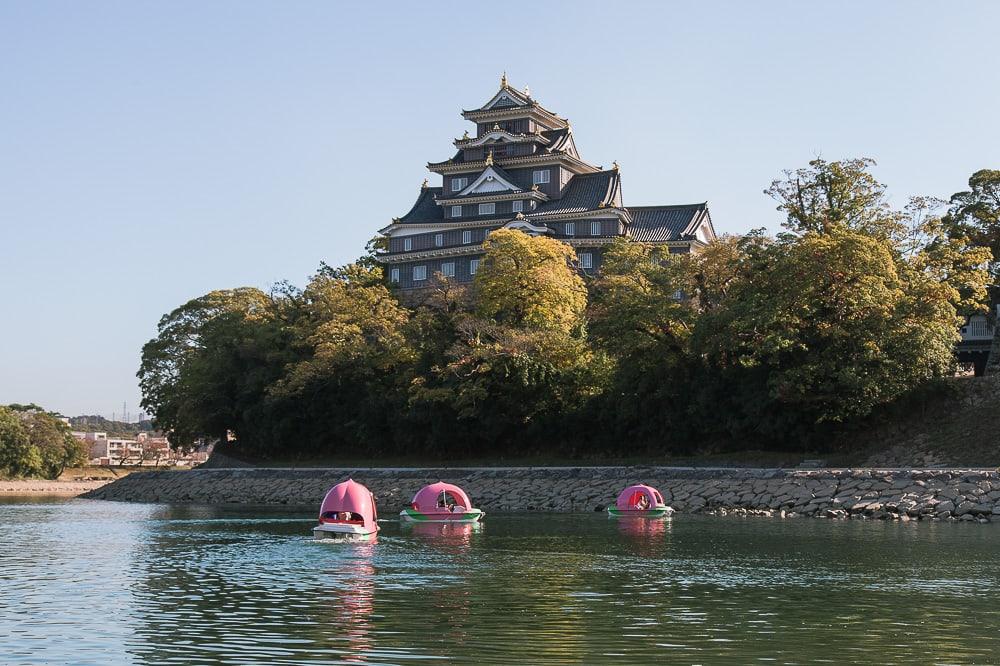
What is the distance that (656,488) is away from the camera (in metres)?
42.4

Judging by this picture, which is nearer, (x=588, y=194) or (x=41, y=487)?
(x=588, y=194)

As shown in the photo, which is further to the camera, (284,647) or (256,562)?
(256,562)

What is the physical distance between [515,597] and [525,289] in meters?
36.4

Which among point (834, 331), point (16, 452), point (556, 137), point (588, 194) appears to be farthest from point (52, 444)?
point (834, 331)

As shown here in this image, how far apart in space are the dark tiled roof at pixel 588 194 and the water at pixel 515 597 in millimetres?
42109

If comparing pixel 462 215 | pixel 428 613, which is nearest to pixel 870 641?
pixel 428 613

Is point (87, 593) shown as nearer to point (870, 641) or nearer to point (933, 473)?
point (870, 641)

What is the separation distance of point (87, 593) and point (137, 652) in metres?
6.22

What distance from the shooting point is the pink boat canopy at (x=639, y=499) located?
3803cm

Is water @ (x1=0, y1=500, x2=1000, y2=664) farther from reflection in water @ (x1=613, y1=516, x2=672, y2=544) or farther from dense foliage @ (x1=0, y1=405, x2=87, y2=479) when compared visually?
dense foliage @ (x1=0, y1=405, x2=87, y2=479)

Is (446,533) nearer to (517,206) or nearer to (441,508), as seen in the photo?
(441,508)

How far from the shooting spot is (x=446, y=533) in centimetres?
3216

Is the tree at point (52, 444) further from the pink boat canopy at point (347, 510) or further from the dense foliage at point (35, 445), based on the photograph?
the pink boat canopy at point (347, 510)

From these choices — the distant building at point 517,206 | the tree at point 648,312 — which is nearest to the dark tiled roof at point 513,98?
the distant building at point 517,206
